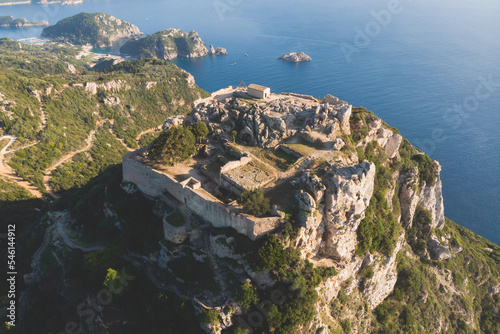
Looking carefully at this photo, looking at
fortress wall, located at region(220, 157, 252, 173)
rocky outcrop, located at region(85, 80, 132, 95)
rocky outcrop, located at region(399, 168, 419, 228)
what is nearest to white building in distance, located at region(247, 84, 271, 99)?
fortress wall, located at region(220, 157, 252, 173)

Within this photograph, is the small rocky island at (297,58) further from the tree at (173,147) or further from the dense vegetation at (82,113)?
the tree at (173,147)

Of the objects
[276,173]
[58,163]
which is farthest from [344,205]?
[58,163]

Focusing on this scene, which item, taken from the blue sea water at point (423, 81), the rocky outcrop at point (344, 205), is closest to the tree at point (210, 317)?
the rocky outcrop at point (344, 205)

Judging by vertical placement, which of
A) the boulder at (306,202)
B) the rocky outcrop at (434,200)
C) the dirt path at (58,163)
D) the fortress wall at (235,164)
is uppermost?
the boulder at (306,202)

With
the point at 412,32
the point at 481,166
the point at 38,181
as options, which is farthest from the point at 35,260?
the point at 412,32

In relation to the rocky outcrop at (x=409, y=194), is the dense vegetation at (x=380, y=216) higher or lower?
higher

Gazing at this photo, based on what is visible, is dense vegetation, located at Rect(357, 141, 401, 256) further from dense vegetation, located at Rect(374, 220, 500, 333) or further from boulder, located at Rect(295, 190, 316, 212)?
boulder, located at Rect(295, 190, 316, 212)
